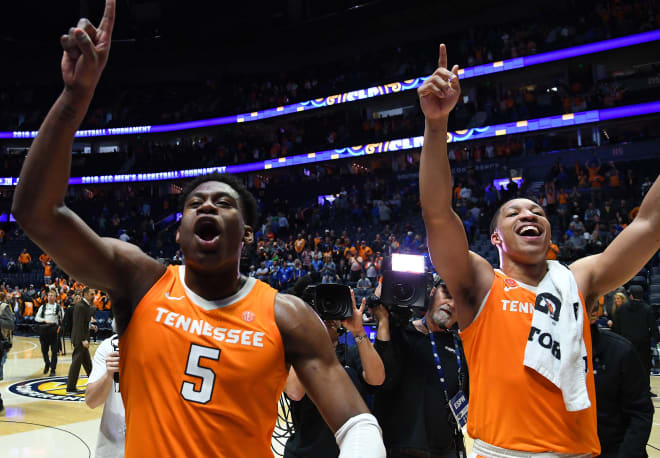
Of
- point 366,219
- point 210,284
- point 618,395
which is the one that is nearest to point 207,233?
point 210,284

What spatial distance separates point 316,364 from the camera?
69.5 inches

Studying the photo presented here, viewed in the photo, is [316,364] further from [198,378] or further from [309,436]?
[309,436]

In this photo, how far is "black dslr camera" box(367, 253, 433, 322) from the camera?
9.52ft

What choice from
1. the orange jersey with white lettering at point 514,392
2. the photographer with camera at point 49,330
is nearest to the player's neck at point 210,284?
the orange jersey with white lettering at point 514,392

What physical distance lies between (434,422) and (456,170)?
19744 mm

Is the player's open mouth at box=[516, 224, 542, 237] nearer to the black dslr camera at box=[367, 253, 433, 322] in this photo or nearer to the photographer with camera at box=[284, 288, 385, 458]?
the black dslr camera at box=[367, 253, 433, 322]

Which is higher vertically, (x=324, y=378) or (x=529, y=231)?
(x=529, y=231)

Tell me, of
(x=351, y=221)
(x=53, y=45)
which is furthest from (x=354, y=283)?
(x=53, y=45)

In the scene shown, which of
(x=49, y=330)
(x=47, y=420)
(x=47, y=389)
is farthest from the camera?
(x=49, y=330)

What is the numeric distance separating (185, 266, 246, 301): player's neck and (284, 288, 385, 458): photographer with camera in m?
0.74

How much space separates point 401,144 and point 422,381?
2161 centimetres

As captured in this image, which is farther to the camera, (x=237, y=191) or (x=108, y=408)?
(x=108, y=408)

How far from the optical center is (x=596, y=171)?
1739 cm

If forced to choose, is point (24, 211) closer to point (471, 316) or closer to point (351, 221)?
point (471, 316)
